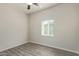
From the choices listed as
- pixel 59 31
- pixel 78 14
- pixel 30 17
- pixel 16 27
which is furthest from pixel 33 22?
pixel 78 14

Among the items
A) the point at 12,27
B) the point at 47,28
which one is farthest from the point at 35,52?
the point at 12,27

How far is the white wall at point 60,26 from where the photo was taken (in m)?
2.55

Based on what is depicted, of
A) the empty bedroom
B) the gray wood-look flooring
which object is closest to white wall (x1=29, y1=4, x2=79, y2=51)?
the empty bedroom

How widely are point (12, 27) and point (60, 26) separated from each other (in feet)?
7.14

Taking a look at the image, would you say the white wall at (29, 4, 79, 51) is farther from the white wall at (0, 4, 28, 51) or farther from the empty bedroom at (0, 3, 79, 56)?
the white wall at (0, 4, 28, 51)

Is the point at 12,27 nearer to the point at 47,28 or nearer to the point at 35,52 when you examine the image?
the point at 35,52

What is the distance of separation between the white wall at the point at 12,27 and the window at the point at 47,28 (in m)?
0.90

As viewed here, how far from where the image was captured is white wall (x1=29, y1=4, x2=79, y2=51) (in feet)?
8.36

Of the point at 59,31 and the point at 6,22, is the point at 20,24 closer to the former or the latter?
the point at 6,22

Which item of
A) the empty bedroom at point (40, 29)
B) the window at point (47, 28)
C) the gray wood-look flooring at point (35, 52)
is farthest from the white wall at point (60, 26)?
the gray wood-look flooring at point (35, 52)

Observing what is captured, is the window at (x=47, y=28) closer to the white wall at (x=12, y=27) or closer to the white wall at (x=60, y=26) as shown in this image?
the white wall at (x=60, y=26)

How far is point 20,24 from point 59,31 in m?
1.92

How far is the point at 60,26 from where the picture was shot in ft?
9.52

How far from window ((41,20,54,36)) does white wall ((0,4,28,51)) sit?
90 cm
